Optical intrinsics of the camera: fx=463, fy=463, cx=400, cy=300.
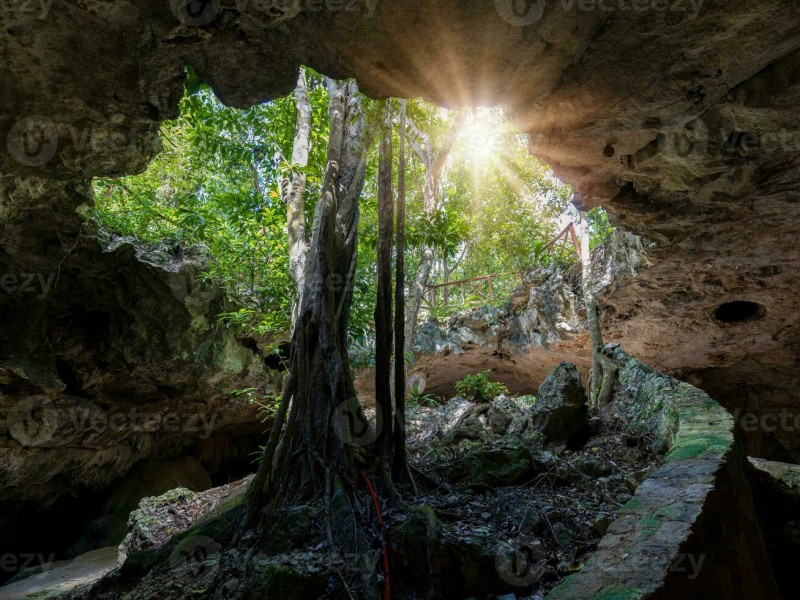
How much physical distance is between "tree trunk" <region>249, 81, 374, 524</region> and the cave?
1.64 metres

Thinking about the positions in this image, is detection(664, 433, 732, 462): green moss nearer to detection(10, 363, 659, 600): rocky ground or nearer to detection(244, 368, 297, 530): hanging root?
detection(10, 363, 659, 600): rocky ground

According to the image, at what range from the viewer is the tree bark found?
9961mm

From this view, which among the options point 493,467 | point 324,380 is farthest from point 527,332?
point 324,380

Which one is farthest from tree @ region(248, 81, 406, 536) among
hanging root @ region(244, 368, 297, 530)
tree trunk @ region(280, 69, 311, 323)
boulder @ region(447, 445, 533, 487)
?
tree trunk @ region(280, 69, 311, 323)

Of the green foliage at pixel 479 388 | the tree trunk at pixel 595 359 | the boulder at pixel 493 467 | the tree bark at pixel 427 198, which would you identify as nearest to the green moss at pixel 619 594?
the boulder at pixel 493 467

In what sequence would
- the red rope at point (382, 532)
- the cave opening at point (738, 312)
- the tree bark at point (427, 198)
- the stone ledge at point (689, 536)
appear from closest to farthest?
the stone ledge at point (689, 536) < the red rope at point (382, 532) < the cave opening at point (738, 312) < the tree bark at point (427, 198)

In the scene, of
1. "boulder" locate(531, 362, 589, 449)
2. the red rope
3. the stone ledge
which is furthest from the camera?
"boulder" locate(531, 362, 589, 449)

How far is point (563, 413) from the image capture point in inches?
210

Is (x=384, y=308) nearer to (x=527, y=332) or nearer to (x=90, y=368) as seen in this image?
(x=90, y=368)

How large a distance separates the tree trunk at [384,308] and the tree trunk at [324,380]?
202 mm

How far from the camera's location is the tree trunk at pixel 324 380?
146 inches

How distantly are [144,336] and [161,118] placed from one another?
18.6 ft

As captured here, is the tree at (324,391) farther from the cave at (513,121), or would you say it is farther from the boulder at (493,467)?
the cave at (513,121)

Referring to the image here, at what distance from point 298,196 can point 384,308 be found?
249 centimetres
